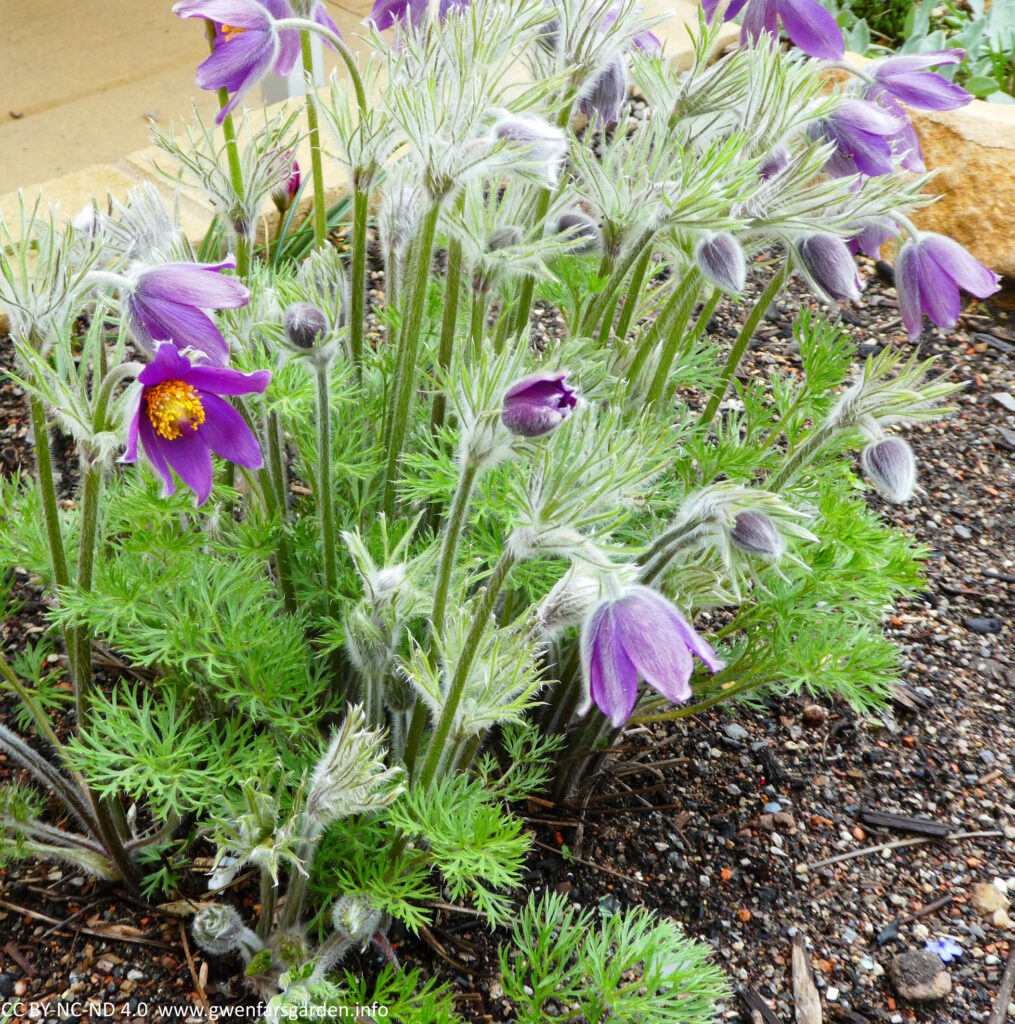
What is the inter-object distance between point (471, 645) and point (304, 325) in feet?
1.45

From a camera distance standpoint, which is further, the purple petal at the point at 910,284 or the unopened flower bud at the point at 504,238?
the purple petal at the point at 910,284

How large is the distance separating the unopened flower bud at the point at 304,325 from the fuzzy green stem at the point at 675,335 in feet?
1.59

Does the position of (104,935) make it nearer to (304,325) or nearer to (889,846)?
(304,325)

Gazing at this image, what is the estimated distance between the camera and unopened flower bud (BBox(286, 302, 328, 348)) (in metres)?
1.37

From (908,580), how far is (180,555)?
1001 mm

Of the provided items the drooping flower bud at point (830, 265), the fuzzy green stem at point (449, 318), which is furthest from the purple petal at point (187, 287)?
the drooping flower bud at point (830, 265)

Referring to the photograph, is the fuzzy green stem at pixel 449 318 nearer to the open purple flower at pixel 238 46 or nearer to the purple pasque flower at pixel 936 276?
the open purple flower at pixel 238 46

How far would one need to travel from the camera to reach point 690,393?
2.82m

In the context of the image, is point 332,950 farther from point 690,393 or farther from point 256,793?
point 690,393

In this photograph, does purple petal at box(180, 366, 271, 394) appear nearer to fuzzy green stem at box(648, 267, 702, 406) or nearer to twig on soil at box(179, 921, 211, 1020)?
fuzzy green stem at box(648, 267, 702, 406)

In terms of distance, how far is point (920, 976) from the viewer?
1.75 meters

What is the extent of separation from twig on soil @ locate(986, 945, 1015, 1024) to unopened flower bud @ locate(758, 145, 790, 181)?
127cm

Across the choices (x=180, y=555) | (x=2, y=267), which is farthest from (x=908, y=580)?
(x=2, y=267)

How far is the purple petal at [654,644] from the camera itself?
1162mm
